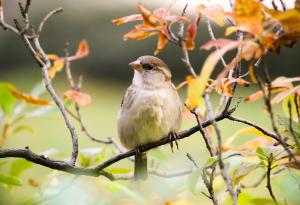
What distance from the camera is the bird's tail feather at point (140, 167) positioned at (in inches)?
80.8

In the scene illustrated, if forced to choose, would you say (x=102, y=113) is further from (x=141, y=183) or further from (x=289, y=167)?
(x=289, y=167)

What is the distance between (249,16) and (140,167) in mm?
1244

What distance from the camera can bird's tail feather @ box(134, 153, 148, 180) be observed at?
2.05 m

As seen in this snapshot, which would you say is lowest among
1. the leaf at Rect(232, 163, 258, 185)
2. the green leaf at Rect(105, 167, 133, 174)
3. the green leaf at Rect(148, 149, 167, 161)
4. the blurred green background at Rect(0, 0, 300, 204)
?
the leaf at Rect(232, 163, 258, 185)

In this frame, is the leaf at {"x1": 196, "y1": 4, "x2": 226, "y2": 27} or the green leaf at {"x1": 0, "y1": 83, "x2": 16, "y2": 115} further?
the green leaf at {"x1": 0, "y1": 83, "x2": 16, "y2": 115}

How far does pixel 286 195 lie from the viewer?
118 centimetres

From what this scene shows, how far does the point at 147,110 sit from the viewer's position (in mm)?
2145

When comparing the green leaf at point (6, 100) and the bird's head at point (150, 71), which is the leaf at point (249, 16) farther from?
the bird's head at point (150, 71)

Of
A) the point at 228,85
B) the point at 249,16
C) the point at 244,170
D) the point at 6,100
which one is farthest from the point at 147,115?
the point at 249,16

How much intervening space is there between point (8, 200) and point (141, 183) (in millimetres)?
383

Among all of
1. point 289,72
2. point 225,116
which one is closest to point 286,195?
point 225,116

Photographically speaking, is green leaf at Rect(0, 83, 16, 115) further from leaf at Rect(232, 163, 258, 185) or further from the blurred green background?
the blurred green background

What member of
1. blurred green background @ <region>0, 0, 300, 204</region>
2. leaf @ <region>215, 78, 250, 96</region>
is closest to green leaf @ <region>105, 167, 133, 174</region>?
leaf @ <region>215, 78, 250, 96</region>

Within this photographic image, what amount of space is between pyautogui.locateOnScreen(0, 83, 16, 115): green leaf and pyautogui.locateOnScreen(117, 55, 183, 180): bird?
0.43 metres
